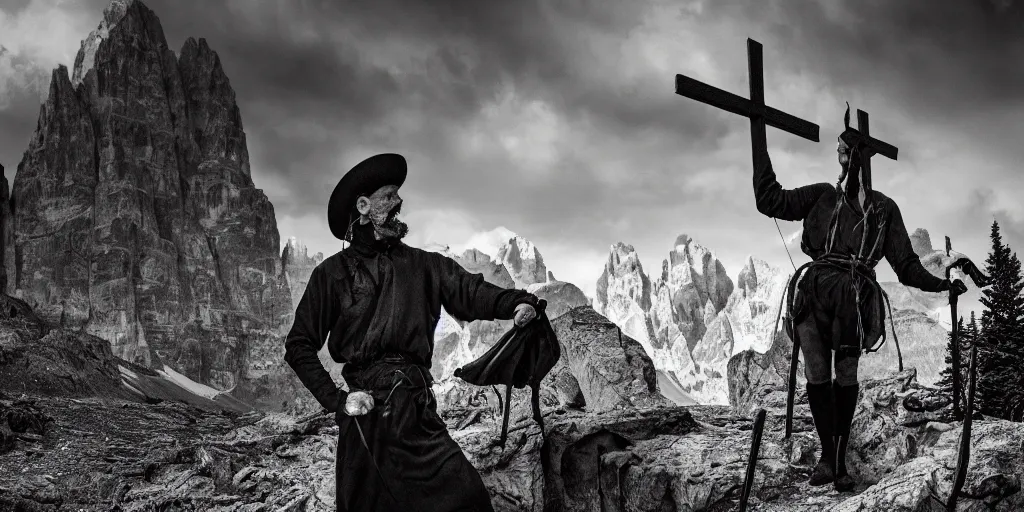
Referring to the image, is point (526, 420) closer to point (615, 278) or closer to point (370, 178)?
point (370, 178)

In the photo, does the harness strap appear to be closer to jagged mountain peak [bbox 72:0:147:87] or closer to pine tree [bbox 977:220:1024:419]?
pine tree [bbox 977:220:1024:419]

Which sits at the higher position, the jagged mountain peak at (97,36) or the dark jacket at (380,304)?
the jagged mountain peak at (97,36)

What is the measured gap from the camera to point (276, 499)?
654 centimetres

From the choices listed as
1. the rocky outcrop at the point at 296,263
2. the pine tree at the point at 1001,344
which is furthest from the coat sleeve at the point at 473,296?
the rocky outcrop at the point at 296,263

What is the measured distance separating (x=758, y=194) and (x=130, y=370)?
95148mm

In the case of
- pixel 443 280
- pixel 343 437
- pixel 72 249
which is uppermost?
pixel 72 249

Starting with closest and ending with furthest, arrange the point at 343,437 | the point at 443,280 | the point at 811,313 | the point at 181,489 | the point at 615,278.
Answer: the point at 343,437 → the point at 443,280 → the point at 811,313 → the point at 181,489 → the point at 615,278

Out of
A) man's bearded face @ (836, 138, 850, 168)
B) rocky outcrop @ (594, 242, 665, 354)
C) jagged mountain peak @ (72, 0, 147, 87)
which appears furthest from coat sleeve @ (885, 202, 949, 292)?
jagged mountain peak @ (72, 0, 147, 87)

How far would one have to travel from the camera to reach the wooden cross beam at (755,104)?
19.0 ft

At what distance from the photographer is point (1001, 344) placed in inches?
604

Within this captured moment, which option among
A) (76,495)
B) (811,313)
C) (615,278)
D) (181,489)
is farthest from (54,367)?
(615,278)

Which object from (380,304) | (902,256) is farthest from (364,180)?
(902,256)

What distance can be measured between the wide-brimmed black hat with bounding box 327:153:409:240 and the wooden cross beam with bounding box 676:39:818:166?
1926 millimetres

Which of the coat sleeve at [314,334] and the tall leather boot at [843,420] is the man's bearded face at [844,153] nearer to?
the tall leather boot at [843,420]
